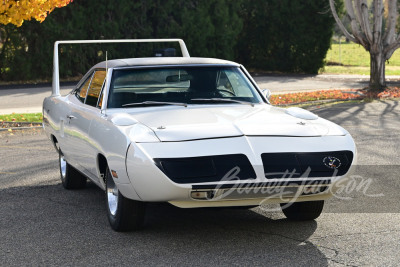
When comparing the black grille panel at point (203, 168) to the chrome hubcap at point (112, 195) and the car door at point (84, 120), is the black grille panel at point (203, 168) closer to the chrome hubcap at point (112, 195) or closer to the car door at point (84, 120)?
the chrome hubcap at point (112, 195)

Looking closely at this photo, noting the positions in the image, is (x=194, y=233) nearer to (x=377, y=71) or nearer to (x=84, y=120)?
(x=84, y=120)

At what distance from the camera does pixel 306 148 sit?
6230 millimetres

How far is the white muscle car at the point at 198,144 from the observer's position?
19.7 feet

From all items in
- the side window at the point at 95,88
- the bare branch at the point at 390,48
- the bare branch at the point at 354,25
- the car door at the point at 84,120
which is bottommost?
the bare branch at the point at 390,48

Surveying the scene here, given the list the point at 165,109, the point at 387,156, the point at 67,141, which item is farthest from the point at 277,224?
the point at 387,156

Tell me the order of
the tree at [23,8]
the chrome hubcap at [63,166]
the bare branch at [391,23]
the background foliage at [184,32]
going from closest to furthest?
the chrome hubcap at [63,166], the tree at [23,8], the bare branch at [391,23], the background foliage at [184,32]

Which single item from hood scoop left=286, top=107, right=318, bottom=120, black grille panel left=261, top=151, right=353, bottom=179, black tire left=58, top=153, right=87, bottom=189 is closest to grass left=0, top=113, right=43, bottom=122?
black tire left=58, top=153, right=87, bottom=189

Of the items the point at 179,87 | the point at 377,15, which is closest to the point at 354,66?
the point at 377,15

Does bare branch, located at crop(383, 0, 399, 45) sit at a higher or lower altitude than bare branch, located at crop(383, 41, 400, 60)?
higher

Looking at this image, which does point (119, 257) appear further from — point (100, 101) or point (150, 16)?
point (150, 16)

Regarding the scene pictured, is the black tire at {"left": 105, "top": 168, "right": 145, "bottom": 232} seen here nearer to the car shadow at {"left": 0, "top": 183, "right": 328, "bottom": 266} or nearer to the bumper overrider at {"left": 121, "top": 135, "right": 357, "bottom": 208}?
the car shadow at {"left": 0, "top": 183, "right": 328, "bottom": 266}

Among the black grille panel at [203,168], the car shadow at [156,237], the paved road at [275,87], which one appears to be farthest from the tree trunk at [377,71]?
the black grille panel at [203,168]

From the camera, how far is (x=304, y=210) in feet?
23.0

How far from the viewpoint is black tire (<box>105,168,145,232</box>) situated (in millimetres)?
6496
